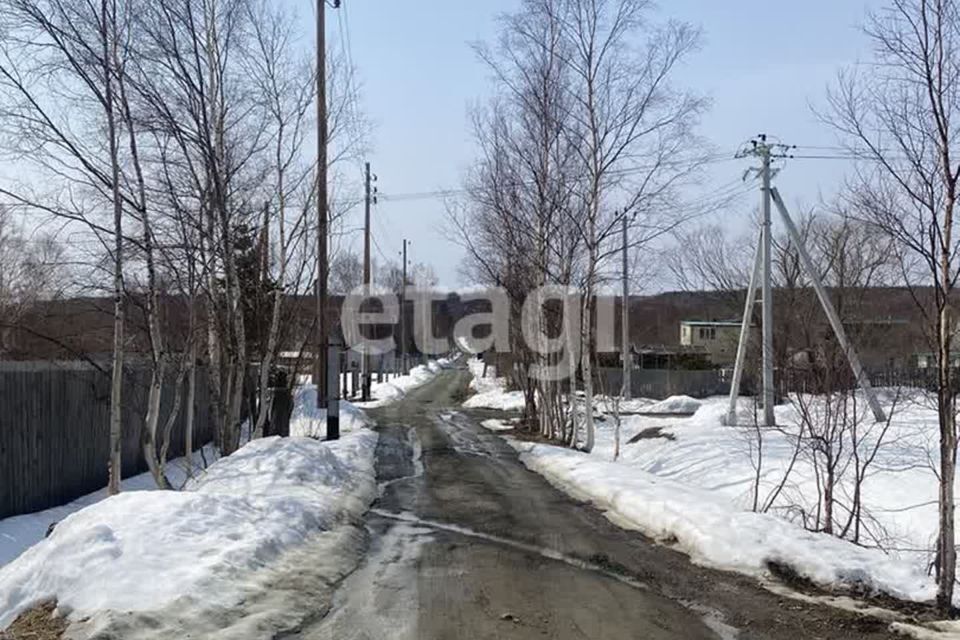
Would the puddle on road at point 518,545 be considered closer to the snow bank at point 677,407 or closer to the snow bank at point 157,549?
the snow bank at point 157,549

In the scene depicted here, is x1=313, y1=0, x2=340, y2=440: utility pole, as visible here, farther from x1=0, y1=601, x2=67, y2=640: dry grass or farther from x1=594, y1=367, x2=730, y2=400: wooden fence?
x1=594, y1=367, x2=730, y2=400: wooden fence

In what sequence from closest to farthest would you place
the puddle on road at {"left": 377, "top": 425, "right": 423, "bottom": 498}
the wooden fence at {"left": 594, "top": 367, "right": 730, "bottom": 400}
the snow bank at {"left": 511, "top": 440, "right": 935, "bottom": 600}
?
the snow bank at {"left": 511, "top": 440, "right": 935, "bottom": 600}, the puddle on road at {"left": 377, "top": 425, "right": 423, "bottom": 498}, the wooden fence at {"left": 594, "top": 367, "right": 730, "bottom": 400}

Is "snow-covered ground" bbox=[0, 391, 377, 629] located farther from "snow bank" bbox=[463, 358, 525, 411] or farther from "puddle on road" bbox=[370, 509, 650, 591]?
"snow bank" bbox=[463, 358, 525, 411]

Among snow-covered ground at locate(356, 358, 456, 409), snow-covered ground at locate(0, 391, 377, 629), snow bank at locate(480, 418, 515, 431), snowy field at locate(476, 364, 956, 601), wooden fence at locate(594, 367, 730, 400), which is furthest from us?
wooden fence at locate(594, 367, 730, 400)

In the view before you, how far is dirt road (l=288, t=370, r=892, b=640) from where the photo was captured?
553cm

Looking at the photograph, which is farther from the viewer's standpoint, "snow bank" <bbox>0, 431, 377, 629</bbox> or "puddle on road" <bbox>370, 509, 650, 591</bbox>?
"puddle on road" <bbox>370, 509, 650, 591</bbox>

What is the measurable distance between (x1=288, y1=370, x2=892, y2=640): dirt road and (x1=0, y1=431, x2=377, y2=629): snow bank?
74cm

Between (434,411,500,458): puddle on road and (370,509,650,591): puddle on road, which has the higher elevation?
(370,509,650,591): puddle on road

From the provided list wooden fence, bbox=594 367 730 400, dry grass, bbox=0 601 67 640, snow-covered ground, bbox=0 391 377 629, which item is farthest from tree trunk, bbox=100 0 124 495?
wooden fence, bbox=594 367 730 400

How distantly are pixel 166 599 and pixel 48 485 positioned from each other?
8082mm

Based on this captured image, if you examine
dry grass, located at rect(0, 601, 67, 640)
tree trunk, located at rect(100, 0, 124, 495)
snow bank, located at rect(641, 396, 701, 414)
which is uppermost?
tree trunk, located at rect(100, 0, 124, 495)

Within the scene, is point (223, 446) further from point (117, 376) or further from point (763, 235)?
point (763, 235)

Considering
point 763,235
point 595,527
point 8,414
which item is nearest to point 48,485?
point 8,414

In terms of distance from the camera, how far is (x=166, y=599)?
206 inches
